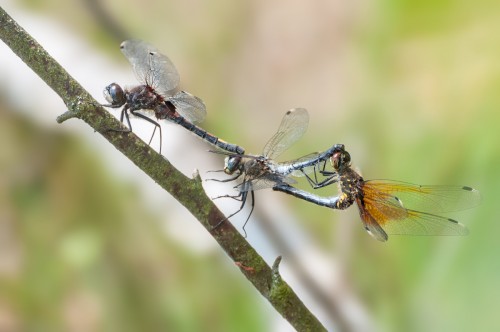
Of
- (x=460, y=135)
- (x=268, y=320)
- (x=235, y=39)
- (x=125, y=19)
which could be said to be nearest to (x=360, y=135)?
(x=460, y=135)

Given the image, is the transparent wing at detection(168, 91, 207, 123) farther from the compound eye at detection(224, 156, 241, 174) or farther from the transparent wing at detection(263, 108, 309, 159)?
the transparent wing at detection(263, 108, 309, 159)

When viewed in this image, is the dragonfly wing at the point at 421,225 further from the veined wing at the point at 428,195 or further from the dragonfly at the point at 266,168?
the dragonfly at the point at 266,168

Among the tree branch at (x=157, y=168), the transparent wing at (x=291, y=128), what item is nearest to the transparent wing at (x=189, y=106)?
the transparent wing at (x=291, y=128)

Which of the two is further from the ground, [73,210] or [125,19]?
[125,19]

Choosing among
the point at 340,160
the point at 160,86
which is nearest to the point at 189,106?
the point at 160,86

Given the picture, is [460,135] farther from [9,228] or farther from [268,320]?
[9,228]

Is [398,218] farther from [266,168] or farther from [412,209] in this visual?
[266,168]
